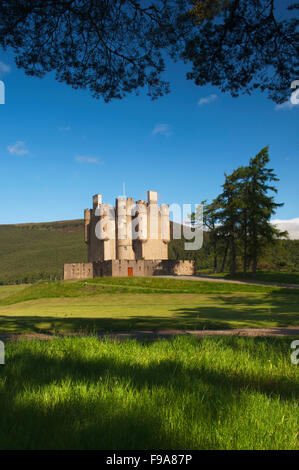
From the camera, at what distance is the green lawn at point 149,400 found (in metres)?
2.51

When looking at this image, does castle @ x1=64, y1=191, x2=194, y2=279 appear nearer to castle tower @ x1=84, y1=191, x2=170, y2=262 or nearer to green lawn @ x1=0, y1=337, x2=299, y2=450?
castle tower @ x1=84, y1=191, x2=170, y2=262

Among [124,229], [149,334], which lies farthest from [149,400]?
[124,229]

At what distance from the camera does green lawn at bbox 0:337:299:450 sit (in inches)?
99.0

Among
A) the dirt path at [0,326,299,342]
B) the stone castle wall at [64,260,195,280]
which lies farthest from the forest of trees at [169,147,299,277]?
the dirt path at [0,326,299,342]

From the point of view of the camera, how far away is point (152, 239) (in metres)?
50.7

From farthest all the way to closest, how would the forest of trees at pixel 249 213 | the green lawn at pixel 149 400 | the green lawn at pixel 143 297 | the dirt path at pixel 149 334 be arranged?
1. the forest of trees at pixel 249 213
2. the green lawn at pixel 143 297
3. the dirt path at pixel 149 334
4. the green lawn at pixel 149 400

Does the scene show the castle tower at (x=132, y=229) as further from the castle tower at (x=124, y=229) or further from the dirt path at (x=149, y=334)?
the dirt path at (x=149, y=334)

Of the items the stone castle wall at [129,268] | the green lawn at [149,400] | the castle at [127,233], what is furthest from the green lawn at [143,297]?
the green lawn at [149,400]

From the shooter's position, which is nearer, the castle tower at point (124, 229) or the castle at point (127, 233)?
the castle at point (127, 233)

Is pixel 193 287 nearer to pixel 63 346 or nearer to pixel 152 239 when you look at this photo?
pixel 152 239

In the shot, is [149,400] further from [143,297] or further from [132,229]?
[132,229]

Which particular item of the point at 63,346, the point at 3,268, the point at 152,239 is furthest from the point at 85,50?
the point at 3,268
